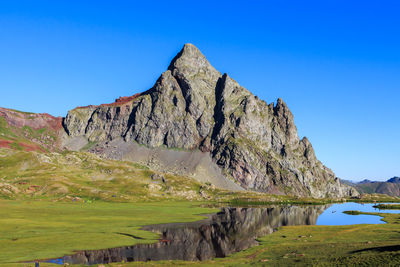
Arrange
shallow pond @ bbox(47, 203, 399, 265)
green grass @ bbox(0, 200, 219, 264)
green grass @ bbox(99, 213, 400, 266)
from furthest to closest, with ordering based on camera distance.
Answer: green grass @ bbox(0, 200, 219, 264)
shallow pond @ bbox(47, 203, 399, 265)
green grass @ bbox(99, 213, 400, 266)

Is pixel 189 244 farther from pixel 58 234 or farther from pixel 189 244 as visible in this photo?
pixel 58 234

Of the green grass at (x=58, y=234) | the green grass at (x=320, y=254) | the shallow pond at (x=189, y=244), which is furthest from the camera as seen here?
the green grass at (x=58, y=234)

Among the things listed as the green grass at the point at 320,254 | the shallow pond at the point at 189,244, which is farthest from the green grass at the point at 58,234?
the green grass at the point at 320,254

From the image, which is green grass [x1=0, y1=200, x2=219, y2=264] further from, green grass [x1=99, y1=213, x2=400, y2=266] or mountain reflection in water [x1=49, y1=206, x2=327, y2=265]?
green grass [x1=99, y1=213, x2=400, y2=266]

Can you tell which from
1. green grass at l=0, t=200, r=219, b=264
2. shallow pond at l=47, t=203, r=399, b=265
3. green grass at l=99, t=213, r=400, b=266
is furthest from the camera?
green grass at l=0, t=200, r=219, b=264

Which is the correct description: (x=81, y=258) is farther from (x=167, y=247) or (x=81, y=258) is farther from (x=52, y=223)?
(x=52, y=223)

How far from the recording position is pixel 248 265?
55.0 meters

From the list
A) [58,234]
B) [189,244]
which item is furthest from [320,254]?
[58,234]

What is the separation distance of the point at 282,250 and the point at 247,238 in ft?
90.2

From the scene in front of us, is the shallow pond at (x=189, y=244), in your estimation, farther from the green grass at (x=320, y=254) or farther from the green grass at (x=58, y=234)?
the green grass at (x=320, y=254)

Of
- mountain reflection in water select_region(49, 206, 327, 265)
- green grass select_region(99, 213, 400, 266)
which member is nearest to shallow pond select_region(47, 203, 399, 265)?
mountain reflection in water select_region(49, 206, 327, 265)

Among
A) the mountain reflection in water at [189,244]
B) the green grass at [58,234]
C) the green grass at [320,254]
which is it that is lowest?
the mountain reflection in water at [189,244]

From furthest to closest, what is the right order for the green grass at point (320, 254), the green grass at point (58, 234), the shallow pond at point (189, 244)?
the green grass at point (58, 234), the shallow pond at point (189, 244), the green grass at point (320, 254)

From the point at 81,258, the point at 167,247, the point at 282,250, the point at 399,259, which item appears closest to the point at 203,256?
the point at 167,247
